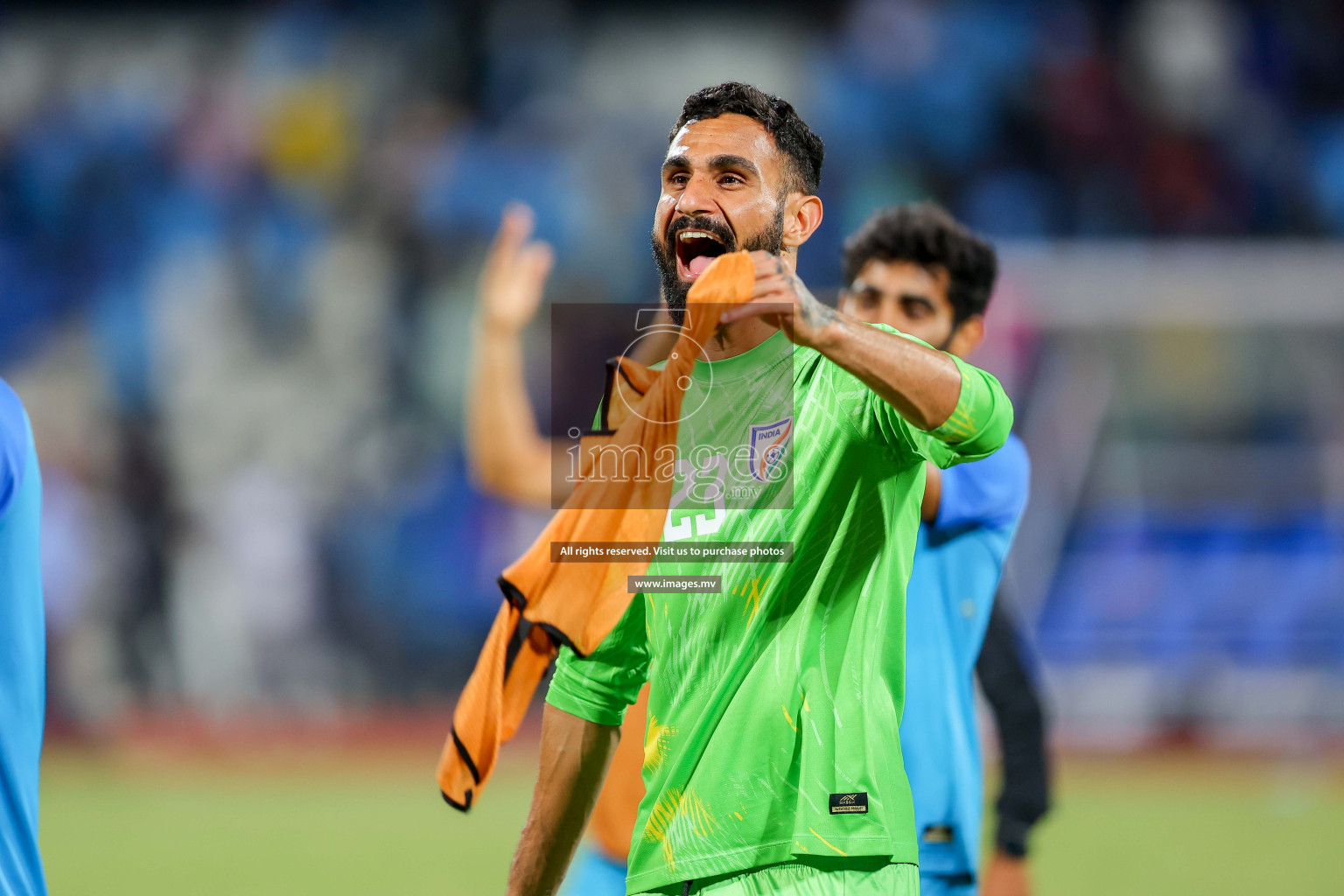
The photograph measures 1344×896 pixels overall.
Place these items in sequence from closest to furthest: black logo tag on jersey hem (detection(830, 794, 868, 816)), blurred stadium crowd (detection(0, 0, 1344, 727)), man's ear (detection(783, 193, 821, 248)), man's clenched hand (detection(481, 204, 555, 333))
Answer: black logo tag on jersey hem (detection(830, 794, 868, 816))
man's ear (detection(783, 193, 821, 248))
man's clenched hand (detection(481, 204, 555, 333))
blurred stadium crowd (detection(0, 0, 1344, 727))

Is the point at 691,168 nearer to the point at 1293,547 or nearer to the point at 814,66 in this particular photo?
the point at 1293,547

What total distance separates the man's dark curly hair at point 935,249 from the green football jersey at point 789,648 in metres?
1.63

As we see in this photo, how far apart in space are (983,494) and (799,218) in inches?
42.0

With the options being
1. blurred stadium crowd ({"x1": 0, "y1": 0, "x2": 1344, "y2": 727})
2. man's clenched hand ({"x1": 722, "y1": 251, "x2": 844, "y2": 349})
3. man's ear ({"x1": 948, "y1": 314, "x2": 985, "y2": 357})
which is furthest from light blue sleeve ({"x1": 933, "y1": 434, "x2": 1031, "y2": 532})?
blurred stadium crowd ({"x1": 0, "y1": 0, "x2": 1344, "y2": 727})

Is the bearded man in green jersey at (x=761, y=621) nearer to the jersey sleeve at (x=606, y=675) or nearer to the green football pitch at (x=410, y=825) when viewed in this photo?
the jersey sleeve at (x=606, y=675)

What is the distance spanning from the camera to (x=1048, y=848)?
830 cm

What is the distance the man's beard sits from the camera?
2.34 m

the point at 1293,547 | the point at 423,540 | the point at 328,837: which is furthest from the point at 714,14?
the point at 328,837

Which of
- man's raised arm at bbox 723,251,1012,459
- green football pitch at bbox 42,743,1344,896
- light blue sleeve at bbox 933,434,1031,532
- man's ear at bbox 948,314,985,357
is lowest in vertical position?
green football pitch at bbox 42,743,1344,896

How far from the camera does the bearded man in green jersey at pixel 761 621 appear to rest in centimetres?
221

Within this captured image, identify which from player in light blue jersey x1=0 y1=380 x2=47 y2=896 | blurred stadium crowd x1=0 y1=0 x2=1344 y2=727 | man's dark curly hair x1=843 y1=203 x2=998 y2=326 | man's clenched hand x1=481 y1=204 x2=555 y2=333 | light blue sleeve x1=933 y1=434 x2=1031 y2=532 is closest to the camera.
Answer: player in light blue jersey x1=0 y1=380 x2=47 y2=896

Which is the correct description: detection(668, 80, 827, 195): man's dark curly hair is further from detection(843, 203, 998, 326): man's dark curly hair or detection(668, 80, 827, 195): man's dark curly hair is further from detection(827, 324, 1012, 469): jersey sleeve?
detection(843, 203, 998, 326): man's dark curly hair

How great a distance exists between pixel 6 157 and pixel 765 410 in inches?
589

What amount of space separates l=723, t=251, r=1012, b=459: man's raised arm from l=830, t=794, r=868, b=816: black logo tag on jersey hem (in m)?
0.60
